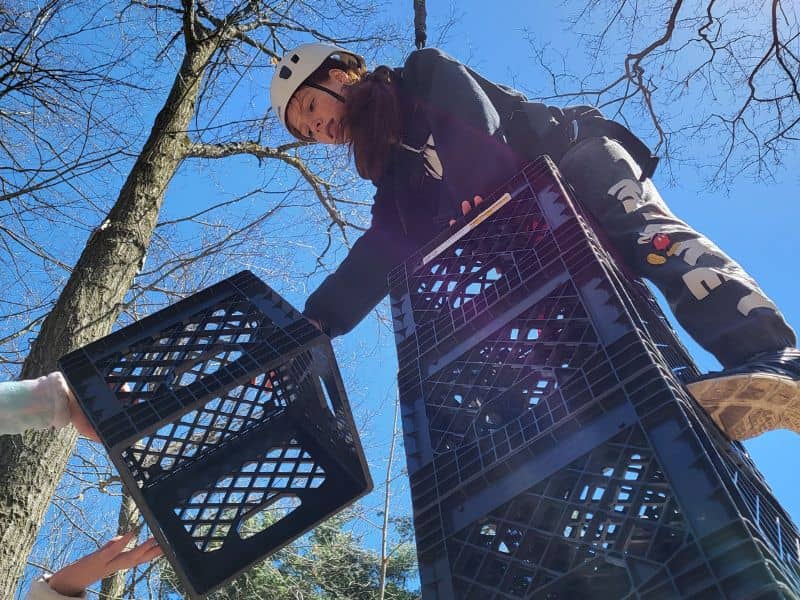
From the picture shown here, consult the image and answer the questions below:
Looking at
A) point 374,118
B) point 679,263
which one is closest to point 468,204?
point 679,263

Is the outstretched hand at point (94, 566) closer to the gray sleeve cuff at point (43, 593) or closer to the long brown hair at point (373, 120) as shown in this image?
the gray sleeve cuff at point (43, 593)

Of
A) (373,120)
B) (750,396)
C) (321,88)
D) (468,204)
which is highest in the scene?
(321,88)

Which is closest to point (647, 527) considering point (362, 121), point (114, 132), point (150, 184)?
point (362, 121)

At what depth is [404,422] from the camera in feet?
6.02

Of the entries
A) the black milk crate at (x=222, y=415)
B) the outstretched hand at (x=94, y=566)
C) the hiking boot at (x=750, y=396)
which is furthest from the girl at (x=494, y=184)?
the outstretched hand at (x=94, y=566)

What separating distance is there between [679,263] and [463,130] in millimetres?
902

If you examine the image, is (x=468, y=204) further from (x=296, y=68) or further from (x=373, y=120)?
(x=296, y=68)

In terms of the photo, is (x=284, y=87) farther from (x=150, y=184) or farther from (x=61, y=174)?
(x=61, y=174)

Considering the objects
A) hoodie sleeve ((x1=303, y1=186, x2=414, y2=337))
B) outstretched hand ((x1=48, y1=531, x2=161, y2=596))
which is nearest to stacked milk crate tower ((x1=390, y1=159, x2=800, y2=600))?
hoodie sleeve ((x1=303, y1=186, x2=414, y2=337))

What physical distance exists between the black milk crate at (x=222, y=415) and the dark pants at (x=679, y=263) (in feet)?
3.40

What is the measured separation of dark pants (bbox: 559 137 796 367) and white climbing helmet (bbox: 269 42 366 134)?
1.54 meters

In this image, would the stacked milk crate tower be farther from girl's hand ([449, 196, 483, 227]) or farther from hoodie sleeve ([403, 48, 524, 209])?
hoodie sleeve ([403, 48, 524, 209])

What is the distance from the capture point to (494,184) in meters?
2.37

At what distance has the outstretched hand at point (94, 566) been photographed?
6.98 ft
